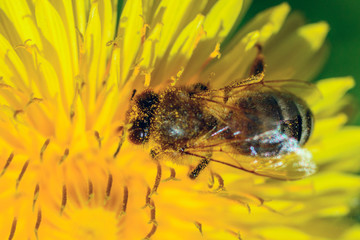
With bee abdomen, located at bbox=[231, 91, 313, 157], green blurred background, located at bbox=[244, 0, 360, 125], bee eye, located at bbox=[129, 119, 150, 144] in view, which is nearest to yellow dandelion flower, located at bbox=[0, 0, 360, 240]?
bee eye, located at bbox=[129, 119, 150, 144]

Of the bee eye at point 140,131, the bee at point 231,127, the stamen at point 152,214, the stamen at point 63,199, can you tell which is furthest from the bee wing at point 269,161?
the stamen at point 63,199

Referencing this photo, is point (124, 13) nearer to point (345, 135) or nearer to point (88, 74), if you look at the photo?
point (88, 74)

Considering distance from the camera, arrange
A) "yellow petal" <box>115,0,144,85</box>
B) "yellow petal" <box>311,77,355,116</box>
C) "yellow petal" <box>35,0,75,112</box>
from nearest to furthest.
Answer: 1. "yellow petal" <box>35,0,75,112</box>
2. "yellow petal" <box>115,0,144,85</box>
3. "yellow petal" <box>311,77,355,116</box>

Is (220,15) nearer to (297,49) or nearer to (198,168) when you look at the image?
(297,49)

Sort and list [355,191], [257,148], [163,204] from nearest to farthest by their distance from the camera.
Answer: [257,148] < [163,204] < [355,191]

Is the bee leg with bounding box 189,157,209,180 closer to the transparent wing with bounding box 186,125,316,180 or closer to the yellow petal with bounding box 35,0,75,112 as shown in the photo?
the transparent wing with bounding box 186,125,316,180

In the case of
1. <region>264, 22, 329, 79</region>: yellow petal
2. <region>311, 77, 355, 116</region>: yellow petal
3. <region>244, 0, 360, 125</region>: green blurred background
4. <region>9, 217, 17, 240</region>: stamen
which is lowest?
<region>9, 217, 17, 240</region>: stamen

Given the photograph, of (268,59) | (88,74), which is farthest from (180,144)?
(268,59)
